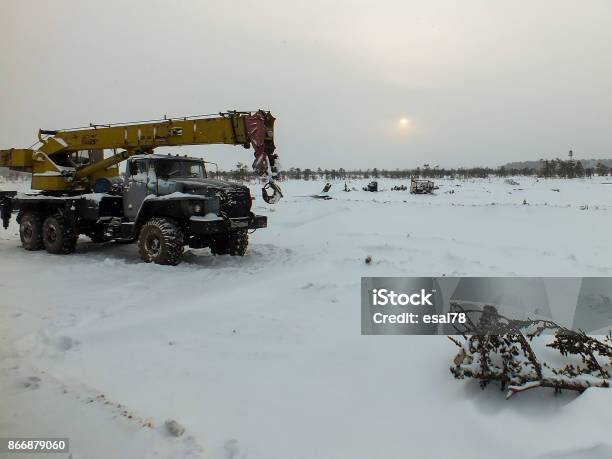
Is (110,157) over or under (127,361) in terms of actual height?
over

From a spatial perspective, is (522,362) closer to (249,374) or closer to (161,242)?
(249,374)

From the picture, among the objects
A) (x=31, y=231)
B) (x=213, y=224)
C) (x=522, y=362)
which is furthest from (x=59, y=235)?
(x=522, y=362)

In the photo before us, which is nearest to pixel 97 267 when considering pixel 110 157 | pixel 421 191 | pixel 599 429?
pixel 110 157

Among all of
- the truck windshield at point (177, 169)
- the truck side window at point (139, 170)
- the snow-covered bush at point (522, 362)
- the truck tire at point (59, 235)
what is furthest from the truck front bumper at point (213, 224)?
the snow-covered bush at point (522, 362)

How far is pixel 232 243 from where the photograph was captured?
9.81 m

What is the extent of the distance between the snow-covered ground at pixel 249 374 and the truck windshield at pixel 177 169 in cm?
227

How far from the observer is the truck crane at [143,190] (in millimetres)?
8930

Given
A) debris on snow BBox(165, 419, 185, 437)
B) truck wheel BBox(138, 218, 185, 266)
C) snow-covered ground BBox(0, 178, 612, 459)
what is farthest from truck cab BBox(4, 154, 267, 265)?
debris on snow BBox(165, 419, 185, 437)

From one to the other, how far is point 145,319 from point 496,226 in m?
11.9

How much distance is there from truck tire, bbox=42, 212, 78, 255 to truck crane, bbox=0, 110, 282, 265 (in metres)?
0.02

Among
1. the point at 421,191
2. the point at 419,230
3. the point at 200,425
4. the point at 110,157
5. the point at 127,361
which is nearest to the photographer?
the point at 200,425

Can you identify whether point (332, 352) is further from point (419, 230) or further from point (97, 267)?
point (419, 230)

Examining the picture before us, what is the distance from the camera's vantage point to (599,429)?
8.59 ft

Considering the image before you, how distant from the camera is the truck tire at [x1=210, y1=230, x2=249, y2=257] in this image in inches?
385
